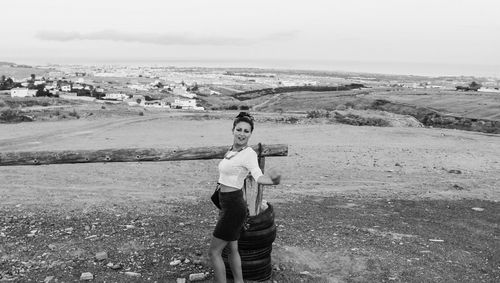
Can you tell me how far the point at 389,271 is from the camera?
20.8 feet

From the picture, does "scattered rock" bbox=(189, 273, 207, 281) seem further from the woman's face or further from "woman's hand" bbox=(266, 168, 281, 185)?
"woman's hand" bbox=(266, 168, 281, 185)

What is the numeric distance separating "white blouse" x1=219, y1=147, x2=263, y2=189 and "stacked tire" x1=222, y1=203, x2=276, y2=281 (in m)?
0.73

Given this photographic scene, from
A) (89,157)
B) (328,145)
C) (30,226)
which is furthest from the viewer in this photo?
(328,145)

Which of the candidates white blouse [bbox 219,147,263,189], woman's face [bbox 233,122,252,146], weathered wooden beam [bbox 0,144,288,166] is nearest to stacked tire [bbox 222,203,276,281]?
white blouse [bbox 219,147,263,189]

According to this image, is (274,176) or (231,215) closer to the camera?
(274,176)

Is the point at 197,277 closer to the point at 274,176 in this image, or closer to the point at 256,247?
the point at 256,247

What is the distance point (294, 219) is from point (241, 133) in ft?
12.1

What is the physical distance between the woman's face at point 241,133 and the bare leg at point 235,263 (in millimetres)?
1170

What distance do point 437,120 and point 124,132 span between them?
2351cm

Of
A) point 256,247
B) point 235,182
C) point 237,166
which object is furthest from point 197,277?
point 237,166

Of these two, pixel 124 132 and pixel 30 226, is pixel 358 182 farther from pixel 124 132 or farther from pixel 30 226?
pixel 124 132

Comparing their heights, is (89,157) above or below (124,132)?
above

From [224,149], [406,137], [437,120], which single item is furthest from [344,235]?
[437,120]

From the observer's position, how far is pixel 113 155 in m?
7.11
